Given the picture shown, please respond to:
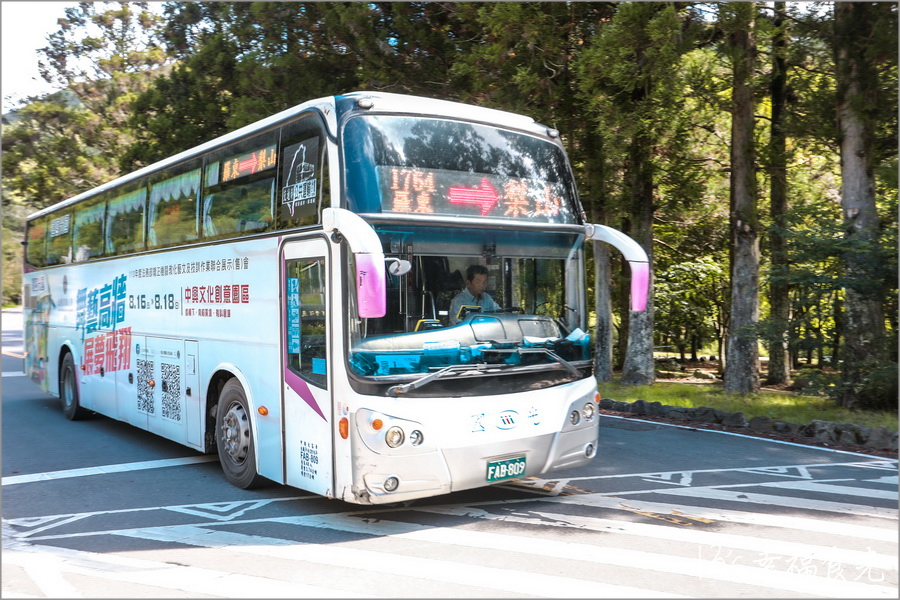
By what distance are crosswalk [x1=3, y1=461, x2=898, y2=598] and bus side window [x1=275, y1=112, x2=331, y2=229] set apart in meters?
2.74

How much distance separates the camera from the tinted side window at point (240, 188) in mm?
7499

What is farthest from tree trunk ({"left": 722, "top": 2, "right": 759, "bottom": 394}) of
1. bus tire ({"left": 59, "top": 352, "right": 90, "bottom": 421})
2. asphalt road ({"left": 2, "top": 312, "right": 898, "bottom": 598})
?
bus tire ({"left": 59, "top": 352, "right": 90, "bottom": 421})

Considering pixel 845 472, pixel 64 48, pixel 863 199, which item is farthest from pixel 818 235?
pixel 64 48

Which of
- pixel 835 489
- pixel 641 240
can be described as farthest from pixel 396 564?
pixel 641 240

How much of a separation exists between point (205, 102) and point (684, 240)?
577 inches

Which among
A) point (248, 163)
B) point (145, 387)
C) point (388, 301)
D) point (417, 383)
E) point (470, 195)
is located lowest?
point (145, 387)

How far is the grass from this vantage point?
37.4 ft

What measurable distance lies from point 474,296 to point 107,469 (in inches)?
212

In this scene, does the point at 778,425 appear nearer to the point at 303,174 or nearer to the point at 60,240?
the point at 303,174

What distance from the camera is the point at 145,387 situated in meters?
10.1

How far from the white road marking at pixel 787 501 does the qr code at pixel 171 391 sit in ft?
18.7

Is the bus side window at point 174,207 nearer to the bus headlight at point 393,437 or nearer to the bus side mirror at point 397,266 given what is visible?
the bus side mirror at point 397,266

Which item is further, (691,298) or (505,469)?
(691,298)

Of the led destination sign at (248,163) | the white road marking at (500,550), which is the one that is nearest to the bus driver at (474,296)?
the white road marking at (500,550)
